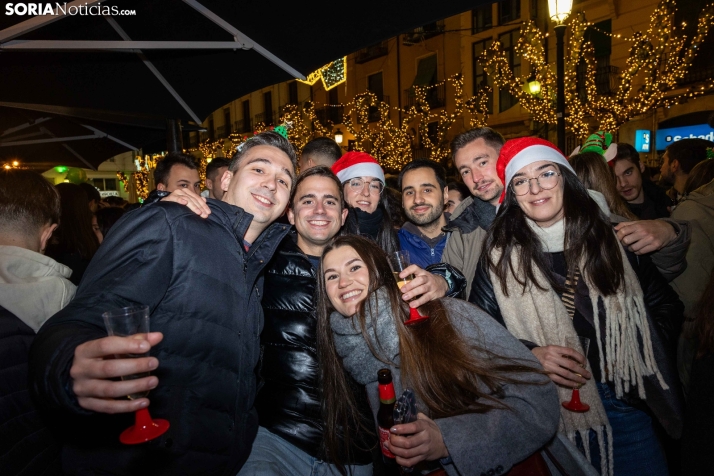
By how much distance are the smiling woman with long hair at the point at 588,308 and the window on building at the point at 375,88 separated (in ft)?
83.2

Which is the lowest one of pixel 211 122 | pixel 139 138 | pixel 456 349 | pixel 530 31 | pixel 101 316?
pixel 456 349

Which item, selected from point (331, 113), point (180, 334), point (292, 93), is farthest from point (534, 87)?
point (292, 93)

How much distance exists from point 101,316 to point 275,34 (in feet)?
9.49

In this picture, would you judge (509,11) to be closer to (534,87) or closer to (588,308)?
(534,87)

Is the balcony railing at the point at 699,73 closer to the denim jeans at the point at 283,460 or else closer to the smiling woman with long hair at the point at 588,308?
the smiling woman with long hair at the point at 588,308

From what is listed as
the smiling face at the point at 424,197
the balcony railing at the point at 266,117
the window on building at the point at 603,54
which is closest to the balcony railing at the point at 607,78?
the window on building at the point at 603,54

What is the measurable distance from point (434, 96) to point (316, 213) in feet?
76.2

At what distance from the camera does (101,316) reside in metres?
1.57

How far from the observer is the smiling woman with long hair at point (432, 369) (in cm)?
198

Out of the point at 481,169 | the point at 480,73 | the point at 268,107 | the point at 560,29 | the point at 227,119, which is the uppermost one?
the point at 227,119

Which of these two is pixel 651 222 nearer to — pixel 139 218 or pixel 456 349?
pixel 456 349

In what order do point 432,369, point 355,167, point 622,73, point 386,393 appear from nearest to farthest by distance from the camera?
point 386,393 < point 432,369 < point 355,167 < point 622,73

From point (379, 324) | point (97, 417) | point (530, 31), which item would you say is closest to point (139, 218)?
point (97, 417)

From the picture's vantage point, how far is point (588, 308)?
8.84 feet
